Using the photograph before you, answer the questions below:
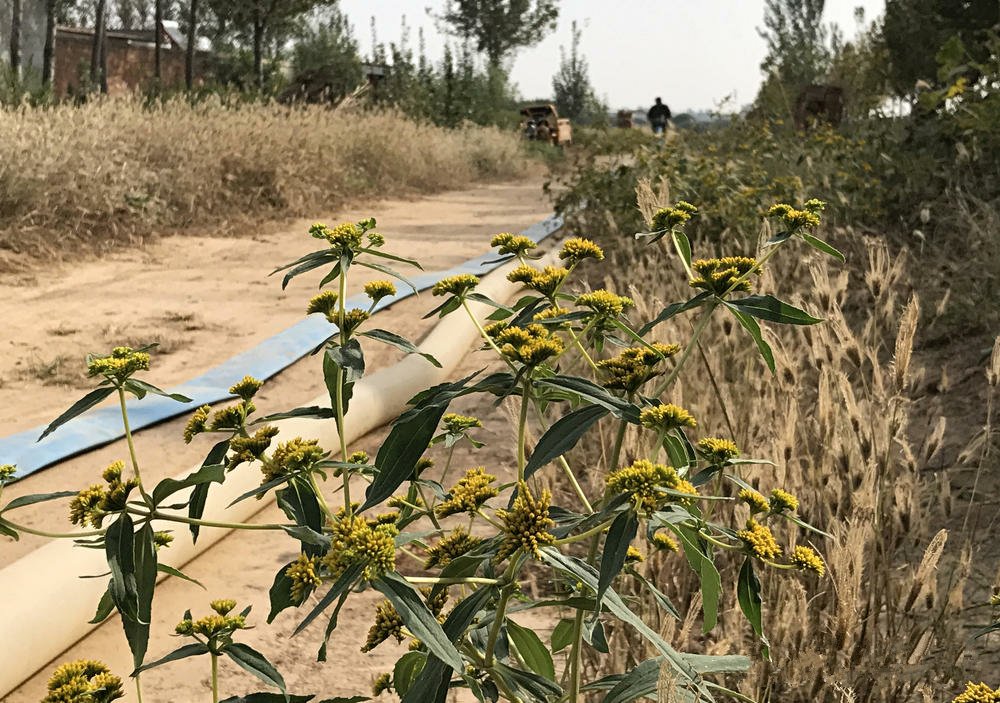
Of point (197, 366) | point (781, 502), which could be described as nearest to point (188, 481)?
point (781, 502)

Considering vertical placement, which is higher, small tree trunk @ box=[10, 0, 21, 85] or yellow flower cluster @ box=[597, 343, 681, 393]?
small tree trunk @ box=[10, 0, 21, 85]

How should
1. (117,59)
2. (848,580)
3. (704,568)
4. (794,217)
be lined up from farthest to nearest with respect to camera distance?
(117,59) < (848,580) < (794,217) < (704,568)

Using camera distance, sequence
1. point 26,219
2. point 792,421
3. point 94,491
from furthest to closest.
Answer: point 26,219 < point 792,421 < point 94,491

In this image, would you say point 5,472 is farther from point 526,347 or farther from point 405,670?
point 526,347

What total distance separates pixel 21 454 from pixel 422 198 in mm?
9287

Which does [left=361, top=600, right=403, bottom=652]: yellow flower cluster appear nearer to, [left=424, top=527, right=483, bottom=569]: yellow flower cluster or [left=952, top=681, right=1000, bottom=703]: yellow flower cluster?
[left=424, top=527, right=483, bottom=569]: yellow flower cluster

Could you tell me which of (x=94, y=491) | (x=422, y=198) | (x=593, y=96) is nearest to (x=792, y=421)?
(x=94, y=491)

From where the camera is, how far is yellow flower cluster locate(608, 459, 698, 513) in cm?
97

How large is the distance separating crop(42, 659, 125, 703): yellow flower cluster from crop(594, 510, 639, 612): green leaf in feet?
1.98

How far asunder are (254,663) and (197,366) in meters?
3.48

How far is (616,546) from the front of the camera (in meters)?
0.93

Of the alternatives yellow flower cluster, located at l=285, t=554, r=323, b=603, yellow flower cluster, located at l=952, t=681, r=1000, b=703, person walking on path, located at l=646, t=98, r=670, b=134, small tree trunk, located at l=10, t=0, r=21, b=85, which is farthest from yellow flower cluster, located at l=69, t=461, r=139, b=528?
person walking on path, located at l=646, t=98, r=670, b=134

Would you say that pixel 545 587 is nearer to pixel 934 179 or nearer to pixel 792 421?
pixel 792 421

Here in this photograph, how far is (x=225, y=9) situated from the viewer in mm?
18922
